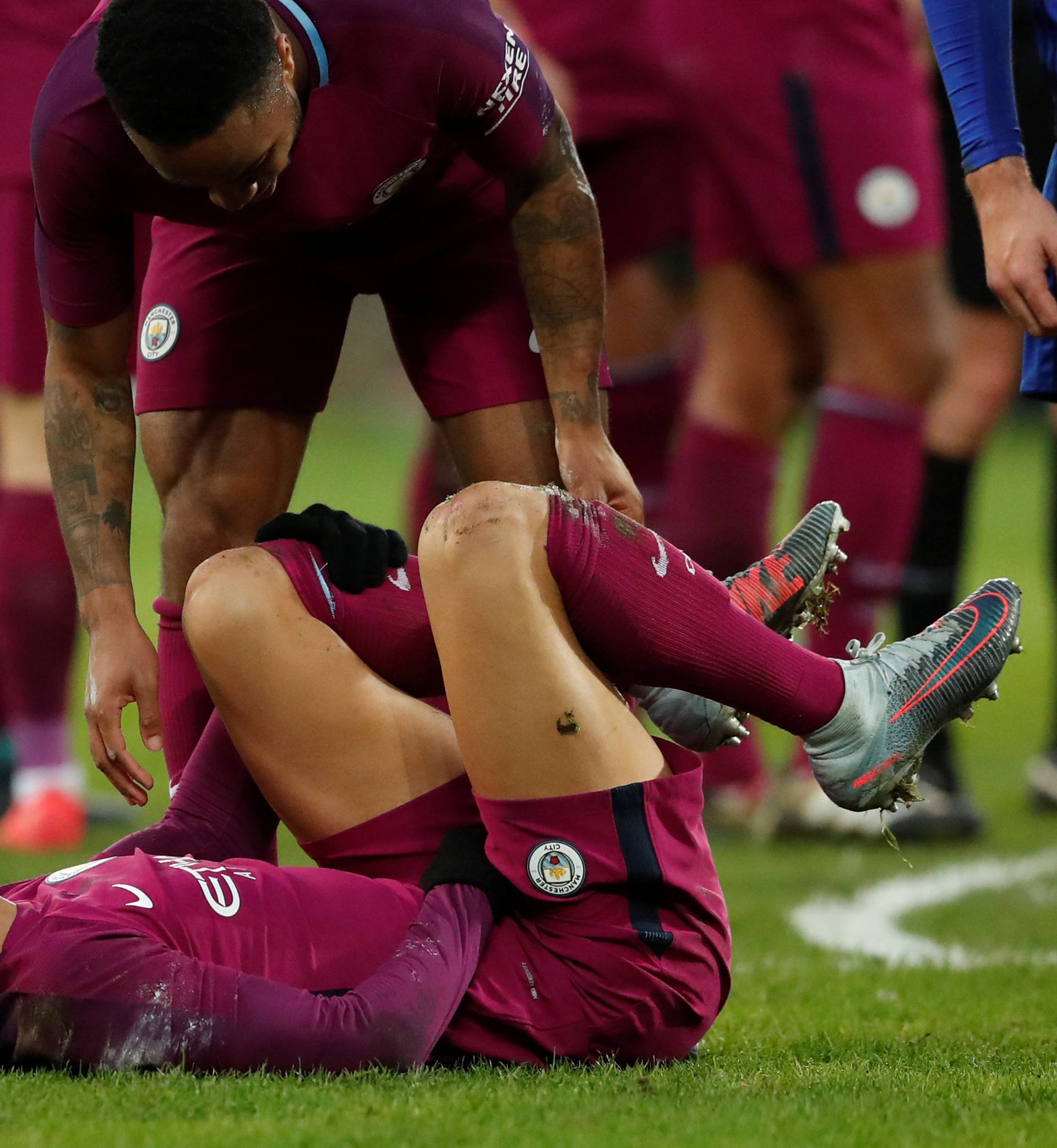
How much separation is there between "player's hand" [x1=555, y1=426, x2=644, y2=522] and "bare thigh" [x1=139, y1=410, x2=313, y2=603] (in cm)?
60

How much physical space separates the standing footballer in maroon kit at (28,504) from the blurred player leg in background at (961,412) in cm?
219

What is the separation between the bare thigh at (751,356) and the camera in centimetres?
507

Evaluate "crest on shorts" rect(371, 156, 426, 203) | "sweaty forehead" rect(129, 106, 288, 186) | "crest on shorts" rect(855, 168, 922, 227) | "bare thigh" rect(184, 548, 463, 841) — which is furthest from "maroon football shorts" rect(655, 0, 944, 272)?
"bare thigh" rect(184, 548, 463, 841)

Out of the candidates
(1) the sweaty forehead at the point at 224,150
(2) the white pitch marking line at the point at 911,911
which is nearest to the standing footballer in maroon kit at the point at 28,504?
(2) the white pitch marking line at the point at 911,911

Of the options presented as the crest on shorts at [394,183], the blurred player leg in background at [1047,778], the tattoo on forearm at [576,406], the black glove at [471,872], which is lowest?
the blurred player leg in background at [1047,778]

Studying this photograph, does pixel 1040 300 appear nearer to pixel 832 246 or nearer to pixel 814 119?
pixel 832 246

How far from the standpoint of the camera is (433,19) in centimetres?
277

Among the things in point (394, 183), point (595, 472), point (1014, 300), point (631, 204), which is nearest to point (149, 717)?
point (595, 472)

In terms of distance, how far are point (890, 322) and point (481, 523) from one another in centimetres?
255

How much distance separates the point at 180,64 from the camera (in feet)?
8.01

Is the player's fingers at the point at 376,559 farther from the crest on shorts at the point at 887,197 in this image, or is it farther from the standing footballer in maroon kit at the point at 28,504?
the crest on shorts at the point at 887,197

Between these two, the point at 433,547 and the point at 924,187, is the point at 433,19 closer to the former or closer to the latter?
the point at 433,547

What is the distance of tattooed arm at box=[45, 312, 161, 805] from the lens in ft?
9.27

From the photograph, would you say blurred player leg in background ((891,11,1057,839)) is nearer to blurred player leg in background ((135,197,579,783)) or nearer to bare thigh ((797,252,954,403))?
bare thigh ((797,252,954,403))
